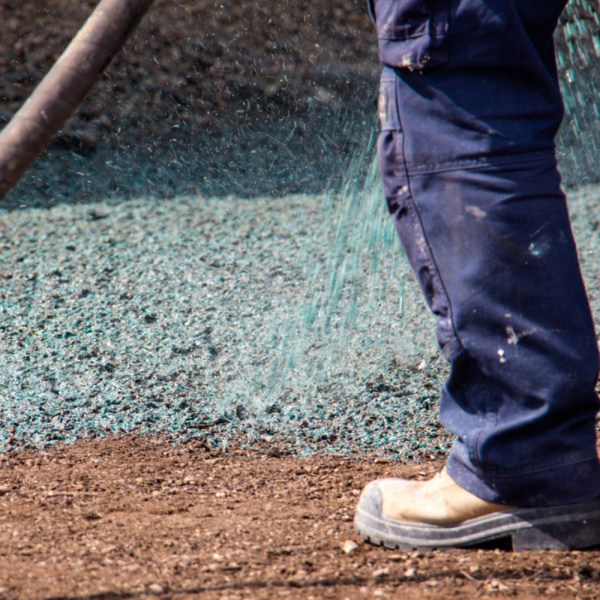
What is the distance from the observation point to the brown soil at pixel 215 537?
1.16 meters

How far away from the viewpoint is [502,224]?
3.91 ft

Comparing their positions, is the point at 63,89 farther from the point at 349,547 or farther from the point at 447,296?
the point at 349,547

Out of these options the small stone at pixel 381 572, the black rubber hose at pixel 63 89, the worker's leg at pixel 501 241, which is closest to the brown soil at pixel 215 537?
the small stone at pixel 381 572

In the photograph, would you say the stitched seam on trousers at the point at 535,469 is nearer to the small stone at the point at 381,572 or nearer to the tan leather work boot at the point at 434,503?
the tan leather work boot at the point at 434,503

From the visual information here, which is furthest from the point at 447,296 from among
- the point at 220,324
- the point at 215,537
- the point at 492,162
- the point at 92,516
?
the point at 220,324

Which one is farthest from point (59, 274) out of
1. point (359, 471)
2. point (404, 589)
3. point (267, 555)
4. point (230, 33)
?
point (230, 33)

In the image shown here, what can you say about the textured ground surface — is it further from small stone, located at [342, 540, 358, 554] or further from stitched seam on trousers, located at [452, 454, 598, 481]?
stitched seam on trousers, located at [452, 454, 598, 481]

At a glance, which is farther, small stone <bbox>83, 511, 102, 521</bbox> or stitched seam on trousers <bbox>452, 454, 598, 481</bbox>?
small stone <bbox>83, 511, 102, 521</bbox>

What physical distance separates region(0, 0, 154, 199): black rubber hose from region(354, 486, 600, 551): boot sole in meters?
0.88

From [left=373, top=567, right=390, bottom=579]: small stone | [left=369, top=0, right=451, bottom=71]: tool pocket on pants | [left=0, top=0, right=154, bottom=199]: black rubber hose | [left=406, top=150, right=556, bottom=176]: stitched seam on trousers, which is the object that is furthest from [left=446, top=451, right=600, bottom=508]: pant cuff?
[left=0, top=0, right=154, bottom=199]: black rubber hose

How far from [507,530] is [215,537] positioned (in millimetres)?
541

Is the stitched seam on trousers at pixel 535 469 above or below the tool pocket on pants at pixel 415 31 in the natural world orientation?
below

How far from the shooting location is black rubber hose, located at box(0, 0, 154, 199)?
0.94m

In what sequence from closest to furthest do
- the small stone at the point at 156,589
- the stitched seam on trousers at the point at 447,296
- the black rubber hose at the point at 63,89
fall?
the black rubber hose at the point at 63,89 < the small stone at the point at 156,589 < the stitched seam on trousers at the point at 447,296
